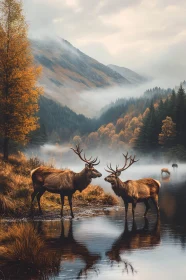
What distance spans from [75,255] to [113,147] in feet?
485

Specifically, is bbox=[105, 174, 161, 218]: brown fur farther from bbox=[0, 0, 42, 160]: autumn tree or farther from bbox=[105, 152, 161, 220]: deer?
bbox=[0, 0, 42, 160]: autumn tree

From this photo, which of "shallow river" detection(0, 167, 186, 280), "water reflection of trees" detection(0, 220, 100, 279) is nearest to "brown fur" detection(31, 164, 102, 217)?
"shallow river" detection(0, 167, 186, 280)

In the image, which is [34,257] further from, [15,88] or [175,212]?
[15,88]

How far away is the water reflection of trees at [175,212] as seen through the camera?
15.6m

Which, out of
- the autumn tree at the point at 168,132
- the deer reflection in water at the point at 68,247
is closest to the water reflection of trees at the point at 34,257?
the deer reflection in water at the point at 68,247

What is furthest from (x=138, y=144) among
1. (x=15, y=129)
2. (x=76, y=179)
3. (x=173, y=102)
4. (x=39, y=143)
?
(x=76, y=179)

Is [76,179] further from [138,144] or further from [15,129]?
[138,144]

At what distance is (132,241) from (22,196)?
306 inches

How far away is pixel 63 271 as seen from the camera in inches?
408

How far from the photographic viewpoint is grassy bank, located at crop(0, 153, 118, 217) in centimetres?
1919

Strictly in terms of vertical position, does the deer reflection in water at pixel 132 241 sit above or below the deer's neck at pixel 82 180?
below

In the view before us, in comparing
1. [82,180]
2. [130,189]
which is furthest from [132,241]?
[82,180]

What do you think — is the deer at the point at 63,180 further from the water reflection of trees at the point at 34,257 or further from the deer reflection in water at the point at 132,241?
the water reflection of trees at the point at 34,257

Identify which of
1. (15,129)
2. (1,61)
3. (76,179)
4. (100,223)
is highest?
(1,61)
